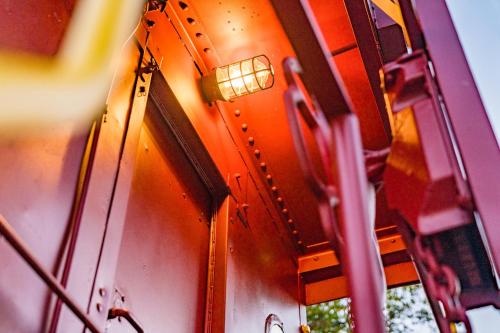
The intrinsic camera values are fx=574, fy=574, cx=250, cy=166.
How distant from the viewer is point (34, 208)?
251 cm

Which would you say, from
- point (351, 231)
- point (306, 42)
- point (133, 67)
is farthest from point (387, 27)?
point (351, 231)

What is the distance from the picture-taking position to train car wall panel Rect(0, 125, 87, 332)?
226 centimetres

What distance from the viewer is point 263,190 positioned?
5934 mm

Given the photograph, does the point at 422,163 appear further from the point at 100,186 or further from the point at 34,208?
the point at 100,186

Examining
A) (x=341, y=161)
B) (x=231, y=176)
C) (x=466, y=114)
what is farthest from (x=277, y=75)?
(x=341, y=161)

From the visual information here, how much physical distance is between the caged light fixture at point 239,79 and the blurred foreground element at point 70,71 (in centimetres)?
114

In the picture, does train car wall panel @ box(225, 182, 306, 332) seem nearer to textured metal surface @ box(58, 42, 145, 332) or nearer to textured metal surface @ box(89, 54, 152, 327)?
textured metal surface @ box(89, 54, 152, 327)

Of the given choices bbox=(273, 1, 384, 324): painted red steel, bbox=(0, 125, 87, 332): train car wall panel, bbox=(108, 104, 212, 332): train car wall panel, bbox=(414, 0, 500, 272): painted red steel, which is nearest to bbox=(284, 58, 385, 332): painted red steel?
bbox=(273, 1, 384, 324): painted red steel

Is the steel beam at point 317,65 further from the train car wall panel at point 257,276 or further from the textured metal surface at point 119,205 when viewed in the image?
the train car wall panel at point 257,276

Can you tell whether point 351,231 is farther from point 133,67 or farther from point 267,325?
point 267,325

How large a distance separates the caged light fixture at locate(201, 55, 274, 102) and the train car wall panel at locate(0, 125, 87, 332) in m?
1.97

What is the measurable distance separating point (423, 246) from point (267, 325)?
390cm

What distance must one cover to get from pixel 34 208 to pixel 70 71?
83cm

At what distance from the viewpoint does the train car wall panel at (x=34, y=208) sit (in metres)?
2.26
